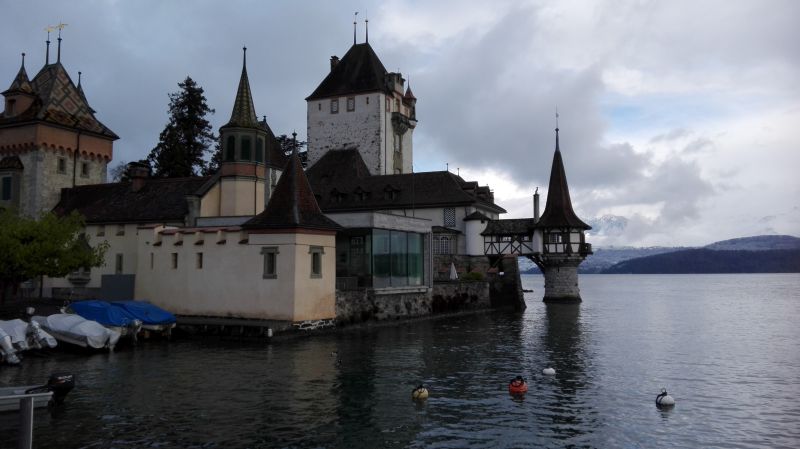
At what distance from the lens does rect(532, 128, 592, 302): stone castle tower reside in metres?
64.3

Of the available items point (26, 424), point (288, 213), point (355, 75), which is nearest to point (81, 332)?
point (288, 213)

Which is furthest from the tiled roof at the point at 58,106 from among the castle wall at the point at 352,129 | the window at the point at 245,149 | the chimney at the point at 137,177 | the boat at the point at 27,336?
the boat at the point at 27,336

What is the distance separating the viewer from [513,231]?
6406 cm

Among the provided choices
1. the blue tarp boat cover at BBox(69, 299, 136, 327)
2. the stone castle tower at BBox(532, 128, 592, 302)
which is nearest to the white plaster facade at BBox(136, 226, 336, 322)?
the blue tarp boat cover at BBox(69, 299, 136, 327)

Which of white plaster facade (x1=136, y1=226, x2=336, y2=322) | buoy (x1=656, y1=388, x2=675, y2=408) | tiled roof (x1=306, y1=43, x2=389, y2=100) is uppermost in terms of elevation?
tiled roof (x1=306, y1=43, x2=389, y2=100)

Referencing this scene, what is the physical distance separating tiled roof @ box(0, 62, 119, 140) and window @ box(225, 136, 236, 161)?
15.5 metres

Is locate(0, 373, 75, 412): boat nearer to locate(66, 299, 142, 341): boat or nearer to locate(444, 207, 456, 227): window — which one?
locate(66, 299, 142, 341): boat

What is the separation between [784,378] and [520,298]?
32.7 meters

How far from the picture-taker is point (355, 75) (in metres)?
75.1

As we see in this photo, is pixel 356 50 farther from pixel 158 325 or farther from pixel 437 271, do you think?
pixel 158 325

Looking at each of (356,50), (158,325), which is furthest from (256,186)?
(356,50)

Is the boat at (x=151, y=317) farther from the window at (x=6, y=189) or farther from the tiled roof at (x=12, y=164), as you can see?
the window at (x=6, y=189)

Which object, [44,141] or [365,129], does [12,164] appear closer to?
[44,141]

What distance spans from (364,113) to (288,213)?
135 ft
